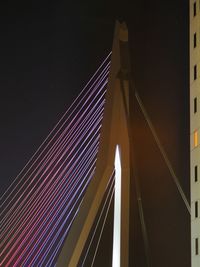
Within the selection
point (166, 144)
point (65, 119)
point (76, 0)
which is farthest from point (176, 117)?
point (76, 0)

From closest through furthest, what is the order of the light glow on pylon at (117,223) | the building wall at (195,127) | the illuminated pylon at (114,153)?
the illuminated pylon at (114,153)
the light glow on pylon at (117,223)
the building wall at (195,127)

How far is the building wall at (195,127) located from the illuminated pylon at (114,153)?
1126mm

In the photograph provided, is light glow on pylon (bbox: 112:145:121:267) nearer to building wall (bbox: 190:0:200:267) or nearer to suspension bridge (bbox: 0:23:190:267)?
suspension bridge (bbox: 0:23:190:267)

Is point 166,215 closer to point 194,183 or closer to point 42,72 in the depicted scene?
point 194,183

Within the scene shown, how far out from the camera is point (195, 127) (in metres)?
6.07

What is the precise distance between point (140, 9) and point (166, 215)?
2841 millimetres

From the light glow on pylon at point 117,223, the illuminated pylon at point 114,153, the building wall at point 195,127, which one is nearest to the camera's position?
the illuminated pylon at point 114,153

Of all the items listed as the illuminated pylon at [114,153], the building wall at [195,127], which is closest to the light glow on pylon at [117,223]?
the illuminated pylon at [114,153]

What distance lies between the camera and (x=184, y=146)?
251 inches

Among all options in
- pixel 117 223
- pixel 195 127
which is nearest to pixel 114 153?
pixel 117 223

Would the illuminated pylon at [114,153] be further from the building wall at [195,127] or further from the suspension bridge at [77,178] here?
the building wall at [195,127]

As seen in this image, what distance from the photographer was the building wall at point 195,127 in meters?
5.70

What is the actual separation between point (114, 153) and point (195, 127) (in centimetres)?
188

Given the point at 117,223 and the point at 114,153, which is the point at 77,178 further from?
the point at 114,153
